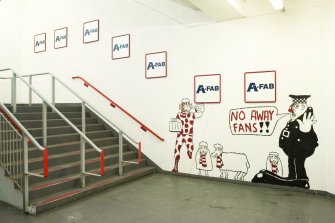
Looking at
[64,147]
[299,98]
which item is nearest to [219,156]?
[299,98]

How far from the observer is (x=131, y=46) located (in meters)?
6.17

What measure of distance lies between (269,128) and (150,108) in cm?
237

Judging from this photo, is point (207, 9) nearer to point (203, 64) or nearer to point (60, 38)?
point (203, 64)

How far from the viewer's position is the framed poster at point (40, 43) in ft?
25.7

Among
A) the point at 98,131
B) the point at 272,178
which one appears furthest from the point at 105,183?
the point at 272,178

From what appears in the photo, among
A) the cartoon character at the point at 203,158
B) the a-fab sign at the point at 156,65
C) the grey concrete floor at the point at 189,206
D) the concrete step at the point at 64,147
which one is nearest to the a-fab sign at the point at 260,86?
the cartoon character at the point at 203,158

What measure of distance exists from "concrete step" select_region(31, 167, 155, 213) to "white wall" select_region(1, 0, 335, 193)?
932 millimetres

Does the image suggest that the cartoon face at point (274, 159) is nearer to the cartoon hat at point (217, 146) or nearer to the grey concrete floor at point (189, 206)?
the grey concrete floor at point (189, 206)

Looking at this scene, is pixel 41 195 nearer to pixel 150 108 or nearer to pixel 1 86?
pixel 150 108

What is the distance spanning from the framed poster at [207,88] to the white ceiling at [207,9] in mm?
1004

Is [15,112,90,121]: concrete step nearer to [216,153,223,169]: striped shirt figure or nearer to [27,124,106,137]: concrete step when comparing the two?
[27,124,106,137]: concrete step

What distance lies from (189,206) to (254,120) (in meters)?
1.89

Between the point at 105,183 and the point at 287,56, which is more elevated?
the point at 287,56

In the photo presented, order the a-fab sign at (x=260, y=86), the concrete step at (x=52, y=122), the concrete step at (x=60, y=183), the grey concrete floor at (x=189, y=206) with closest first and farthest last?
the grey concrete floor at (x=189, y=206) → the concrete step at (x=60, y=183) → the a-fab sign at (x=260, y=86) → the concrete step at (x=52, y=122)
